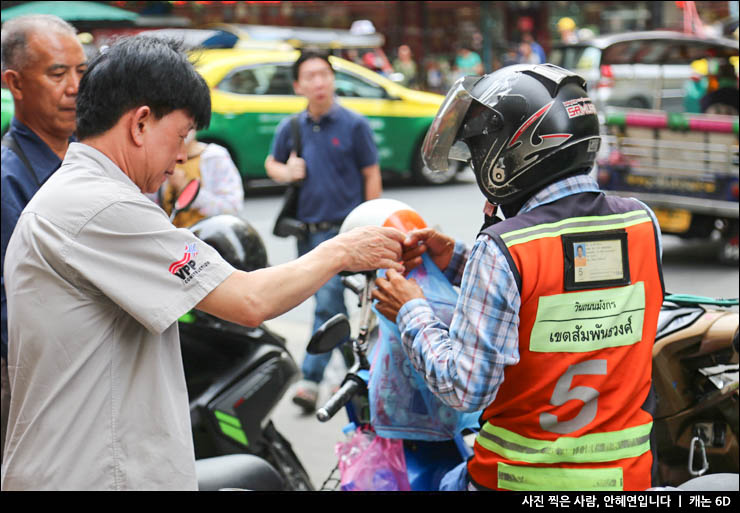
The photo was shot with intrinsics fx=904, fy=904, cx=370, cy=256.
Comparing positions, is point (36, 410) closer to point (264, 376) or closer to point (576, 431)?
point (576, 431)

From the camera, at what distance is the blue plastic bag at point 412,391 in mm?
2486

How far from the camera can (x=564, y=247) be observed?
6.61 ft

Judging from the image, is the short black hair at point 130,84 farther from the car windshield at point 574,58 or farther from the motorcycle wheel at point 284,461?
the car windshield at point 574,58

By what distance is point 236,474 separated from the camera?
263 centimetres

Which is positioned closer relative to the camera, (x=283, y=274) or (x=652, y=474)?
(x=283, y=274)

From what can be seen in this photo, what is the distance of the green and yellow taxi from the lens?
39.7 ft

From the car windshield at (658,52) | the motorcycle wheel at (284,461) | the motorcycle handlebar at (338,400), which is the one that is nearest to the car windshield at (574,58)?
the car windshield at (658,52)

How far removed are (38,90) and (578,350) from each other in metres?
2.21

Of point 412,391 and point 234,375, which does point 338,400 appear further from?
point 234,375

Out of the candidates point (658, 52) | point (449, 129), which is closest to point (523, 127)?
point (449, 129)

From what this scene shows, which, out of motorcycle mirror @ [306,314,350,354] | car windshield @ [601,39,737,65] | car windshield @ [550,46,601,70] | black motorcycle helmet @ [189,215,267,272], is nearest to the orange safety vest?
motorcycle mirror @ [306,314,350,354]

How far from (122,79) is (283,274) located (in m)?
0.56

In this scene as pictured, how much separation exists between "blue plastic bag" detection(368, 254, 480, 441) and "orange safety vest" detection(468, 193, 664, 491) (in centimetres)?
35

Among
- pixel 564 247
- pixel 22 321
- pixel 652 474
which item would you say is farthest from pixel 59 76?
pixel 652 474
